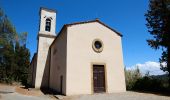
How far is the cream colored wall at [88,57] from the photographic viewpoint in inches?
569

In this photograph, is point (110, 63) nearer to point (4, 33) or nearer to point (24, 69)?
point (4, 33)

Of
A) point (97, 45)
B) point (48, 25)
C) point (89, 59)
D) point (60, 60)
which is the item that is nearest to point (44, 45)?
point (48, 25)

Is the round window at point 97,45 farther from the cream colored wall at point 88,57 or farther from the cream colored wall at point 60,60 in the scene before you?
the cream colored wall at point 60,60

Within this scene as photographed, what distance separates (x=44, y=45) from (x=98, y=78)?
31.6ft

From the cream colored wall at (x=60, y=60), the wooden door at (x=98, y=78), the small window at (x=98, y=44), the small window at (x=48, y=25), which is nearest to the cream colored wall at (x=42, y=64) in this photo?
the cream colored wall at (x=60, y=60)

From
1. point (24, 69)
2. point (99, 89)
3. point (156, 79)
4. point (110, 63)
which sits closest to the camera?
point (99, 89)

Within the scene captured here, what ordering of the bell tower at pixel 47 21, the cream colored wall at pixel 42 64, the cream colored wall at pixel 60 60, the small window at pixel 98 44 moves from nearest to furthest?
the cream colored wall at pixel 60 60, the small window at pixel 98 44, the cream colored wall at pixel 42 64, the bell tower at pixel 47 21

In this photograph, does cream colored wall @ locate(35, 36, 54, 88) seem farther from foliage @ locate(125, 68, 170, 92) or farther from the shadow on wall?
foliage @ locate(125, 68, 170, 92)

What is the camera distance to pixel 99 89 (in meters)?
15.5

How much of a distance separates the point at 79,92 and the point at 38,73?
8671 mm

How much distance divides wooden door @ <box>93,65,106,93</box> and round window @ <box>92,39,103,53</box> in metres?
1.64

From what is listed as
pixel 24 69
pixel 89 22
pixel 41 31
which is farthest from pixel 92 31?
pixel 24 69

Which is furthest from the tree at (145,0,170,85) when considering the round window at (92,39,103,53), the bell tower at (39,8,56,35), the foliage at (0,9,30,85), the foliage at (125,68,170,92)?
the foliage at (0,9,30,85)

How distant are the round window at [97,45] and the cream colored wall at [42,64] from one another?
320 inches
